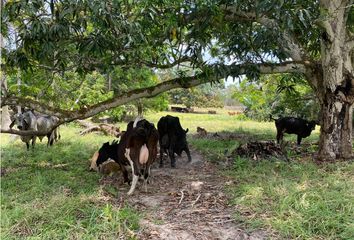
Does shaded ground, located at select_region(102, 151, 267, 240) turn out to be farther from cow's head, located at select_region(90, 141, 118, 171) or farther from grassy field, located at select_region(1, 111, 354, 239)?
cow's head, located at select_region(90, 141, 118, 171)

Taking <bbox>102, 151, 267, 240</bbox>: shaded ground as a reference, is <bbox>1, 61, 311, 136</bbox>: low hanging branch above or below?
above

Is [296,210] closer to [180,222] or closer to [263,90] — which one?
[180,222]

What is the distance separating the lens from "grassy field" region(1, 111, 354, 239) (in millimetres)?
4035

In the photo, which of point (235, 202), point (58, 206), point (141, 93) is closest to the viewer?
point (58, 206)

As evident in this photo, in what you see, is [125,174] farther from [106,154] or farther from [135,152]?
[106,154]

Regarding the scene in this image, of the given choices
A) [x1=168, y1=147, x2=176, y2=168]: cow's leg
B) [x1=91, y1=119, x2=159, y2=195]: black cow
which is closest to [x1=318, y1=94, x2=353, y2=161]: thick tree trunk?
[x1=168, y1=147, x2=176, y2=168]: cow's leg

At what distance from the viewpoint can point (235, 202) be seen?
4930 mm

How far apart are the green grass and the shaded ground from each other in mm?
287

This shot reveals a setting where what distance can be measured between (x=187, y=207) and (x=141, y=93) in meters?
2.75

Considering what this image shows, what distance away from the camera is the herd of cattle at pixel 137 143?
5.60 meters

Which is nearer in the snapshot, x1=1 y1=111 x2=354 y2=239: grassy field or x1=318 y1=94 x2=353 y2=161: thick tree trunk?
x1=1 y1=111 x2=354 y2=239: grassy field

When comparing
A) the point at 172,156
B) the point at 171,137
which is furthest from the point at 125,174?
A: the point at 171,137

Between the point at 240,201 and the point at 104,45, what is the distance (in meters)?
2.68

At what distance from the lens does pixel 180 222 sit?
4.44 m
